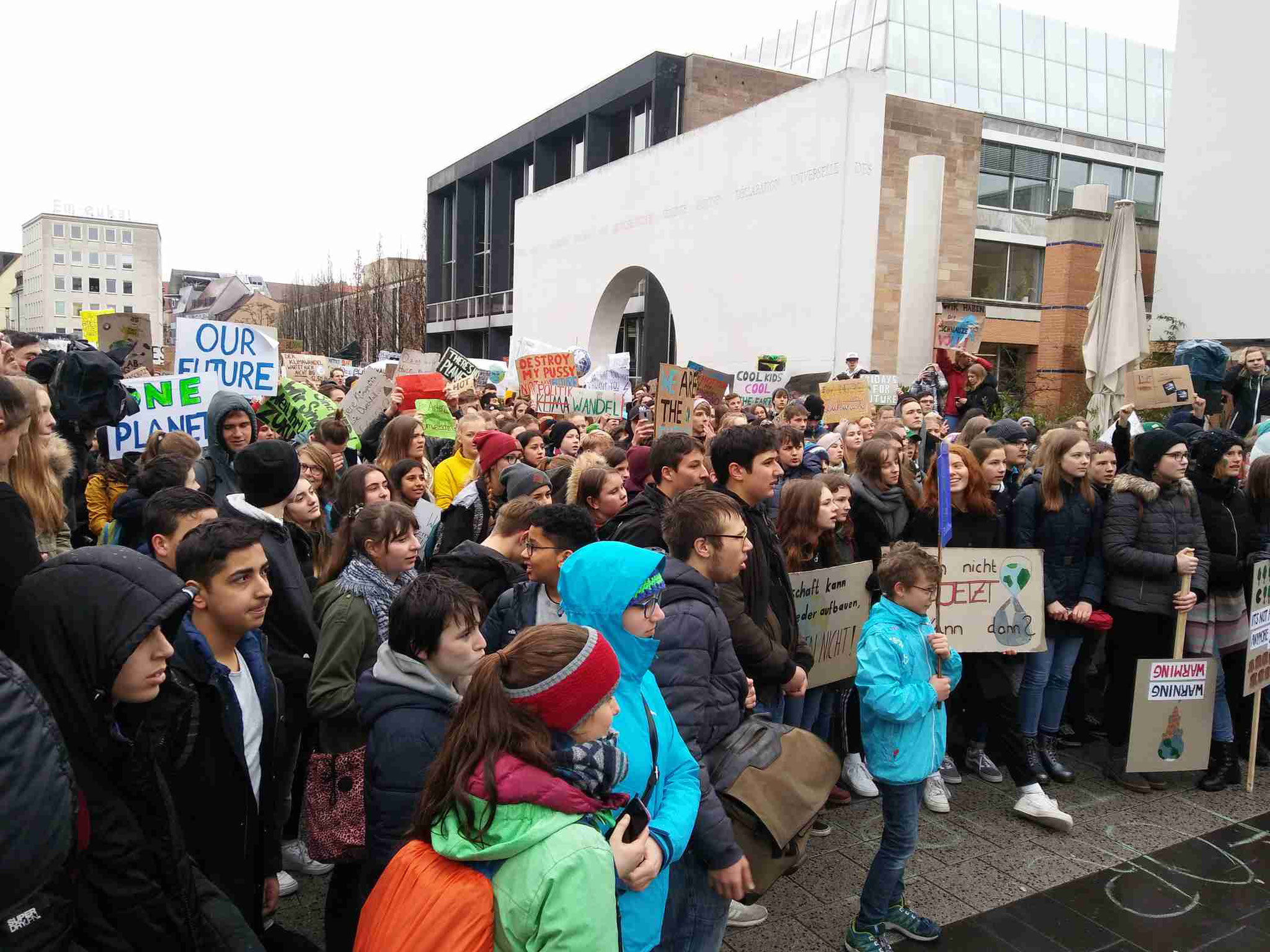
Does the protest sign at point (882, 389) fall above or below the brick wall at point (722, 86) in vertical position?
below

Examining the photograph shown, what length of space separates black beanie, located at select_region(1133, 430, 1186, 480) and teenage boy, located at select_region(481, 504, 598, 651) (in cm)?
374

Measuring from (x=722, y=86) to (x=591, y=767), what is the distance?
31802 mm

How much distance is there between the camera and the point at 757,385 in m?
14.5

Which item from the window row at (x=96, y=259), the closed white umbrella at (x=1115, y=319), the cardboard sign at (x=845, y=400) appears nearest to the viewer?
the cardboard sign at (x=845, y=400)

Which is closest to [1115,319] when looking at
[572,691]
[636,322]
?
[572,691]

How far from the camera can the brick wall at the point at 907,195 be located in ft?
56.6

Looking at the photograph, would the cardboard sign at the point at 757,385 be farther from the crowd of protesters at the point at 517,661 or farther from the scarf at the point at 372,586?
the scarf at the point at 372,586

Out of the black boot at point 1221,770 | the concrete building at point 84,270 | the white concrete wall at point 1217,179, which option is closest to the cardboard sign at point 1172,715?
the black boot at point 1221,770

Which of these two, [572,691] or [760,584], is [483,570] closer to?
[760,584]

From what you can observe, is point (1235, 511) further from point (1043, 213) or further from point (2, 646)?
point (1043, 213)

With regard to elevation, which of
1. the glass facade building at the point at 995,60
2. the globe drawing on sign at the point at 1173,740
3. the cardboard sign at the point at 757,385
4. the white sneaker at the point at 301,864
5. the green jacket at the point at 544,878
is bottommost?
the white sneaker at the point at 301,864

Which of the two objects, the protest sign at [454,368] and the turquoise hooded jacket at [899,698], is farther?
the protest sign at [454,368]

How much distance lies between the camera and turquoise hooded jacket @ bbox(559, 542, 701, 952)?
7.63 feet

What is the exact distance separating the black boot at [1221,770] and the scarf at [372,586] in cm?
488
